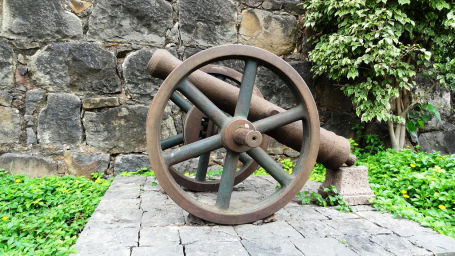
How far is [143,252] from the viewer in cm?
156

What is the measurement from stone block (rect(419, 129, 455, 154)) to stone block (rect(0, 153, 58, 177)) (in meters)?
4.84

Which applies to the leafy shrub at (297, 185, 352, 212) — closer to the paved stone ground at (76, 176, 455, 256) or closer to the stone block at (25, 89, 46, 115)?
the paved stone ground at (76, 176, 455, 256)

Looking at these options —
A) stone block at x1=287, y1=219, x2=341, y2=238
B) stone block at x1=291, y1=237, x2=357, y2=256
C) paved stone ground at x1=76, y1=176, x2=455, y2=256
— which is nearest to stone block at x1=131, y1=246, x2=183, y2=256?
paved stone ground at x1=76, y1=176, x2=455, y2=256

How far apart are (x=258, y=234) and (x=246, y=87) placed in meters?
Result: 0.89

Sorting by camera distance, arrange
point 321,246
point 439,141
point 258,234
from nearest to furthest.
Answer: point 321,246
point 258,234
point 439,141

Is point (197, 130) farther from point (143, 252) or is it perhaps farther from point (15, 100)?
point (15, 100)

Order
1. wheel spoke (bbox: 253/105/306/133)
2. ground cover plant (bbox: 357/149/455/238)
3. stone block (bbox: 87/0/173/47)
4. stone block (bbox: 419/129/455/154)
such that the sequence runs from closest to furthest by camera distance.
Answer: wheel spoke (bbox: 253/105/306/133) < ground cover plant (bbox: 357/149/455/238) < stone block (bbox: 87/0/173/47) < stone block (bbox: 419/129/455/154)

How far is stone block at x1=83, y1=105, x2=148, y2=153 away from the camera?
3.55m

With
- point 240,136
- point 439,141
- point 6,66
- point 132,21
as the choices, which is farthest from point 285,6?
point 6,66

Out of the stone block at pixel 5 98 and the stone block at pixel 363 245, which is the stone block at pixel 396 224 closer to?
the stone block at pixel 363 245

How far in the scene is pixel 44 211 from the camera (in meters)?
2.52

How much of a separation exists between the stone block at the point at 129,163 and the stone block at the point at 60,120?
51 centimetres

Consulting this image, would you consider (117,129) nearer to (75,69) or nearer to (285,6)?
(75,69)

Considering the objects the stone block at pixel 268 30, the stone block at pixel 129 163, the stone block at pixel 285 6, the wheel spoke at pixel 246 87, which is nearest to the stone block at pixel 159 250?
the wheel spoke at pixel 246 87
